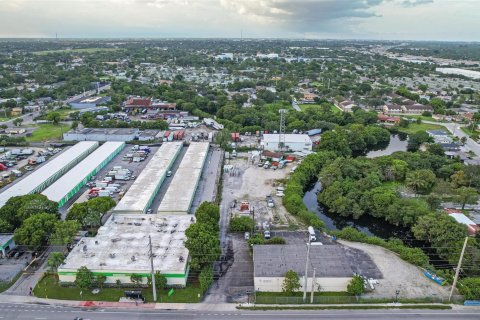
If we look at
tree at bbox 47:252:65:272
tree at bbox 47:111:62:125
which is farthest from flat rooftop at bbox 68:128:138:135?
tree at bbox 47:252:65:272

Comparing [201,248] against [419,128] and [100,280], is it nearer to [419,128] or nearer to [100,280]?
[100,280]

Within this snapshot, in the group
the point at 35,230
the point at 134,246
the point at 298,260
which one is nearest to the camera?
the point at 298,260

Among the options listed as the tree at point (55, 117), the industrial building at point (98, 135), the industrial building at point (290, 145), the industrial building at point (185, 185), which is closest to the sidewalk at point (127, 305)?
the industrial building at point (185, 185)

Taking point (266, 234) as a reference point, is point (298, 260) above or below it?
above

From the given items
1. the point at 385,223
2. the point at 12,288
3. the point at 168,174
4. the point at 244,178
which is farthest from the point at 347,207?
the point at 12,288

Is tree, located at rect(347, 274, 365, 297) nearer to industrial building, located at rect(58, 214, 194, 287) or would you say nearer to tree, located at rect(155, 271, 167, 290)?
industrial building, located at rect(58, 214, 194, 287)

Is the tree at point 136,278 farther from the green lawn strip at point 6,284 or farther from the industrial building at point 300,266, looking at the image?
the green lawn strip at point 6,284

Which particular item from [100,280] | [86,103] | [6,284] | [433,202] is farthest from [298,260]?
[86,103]
